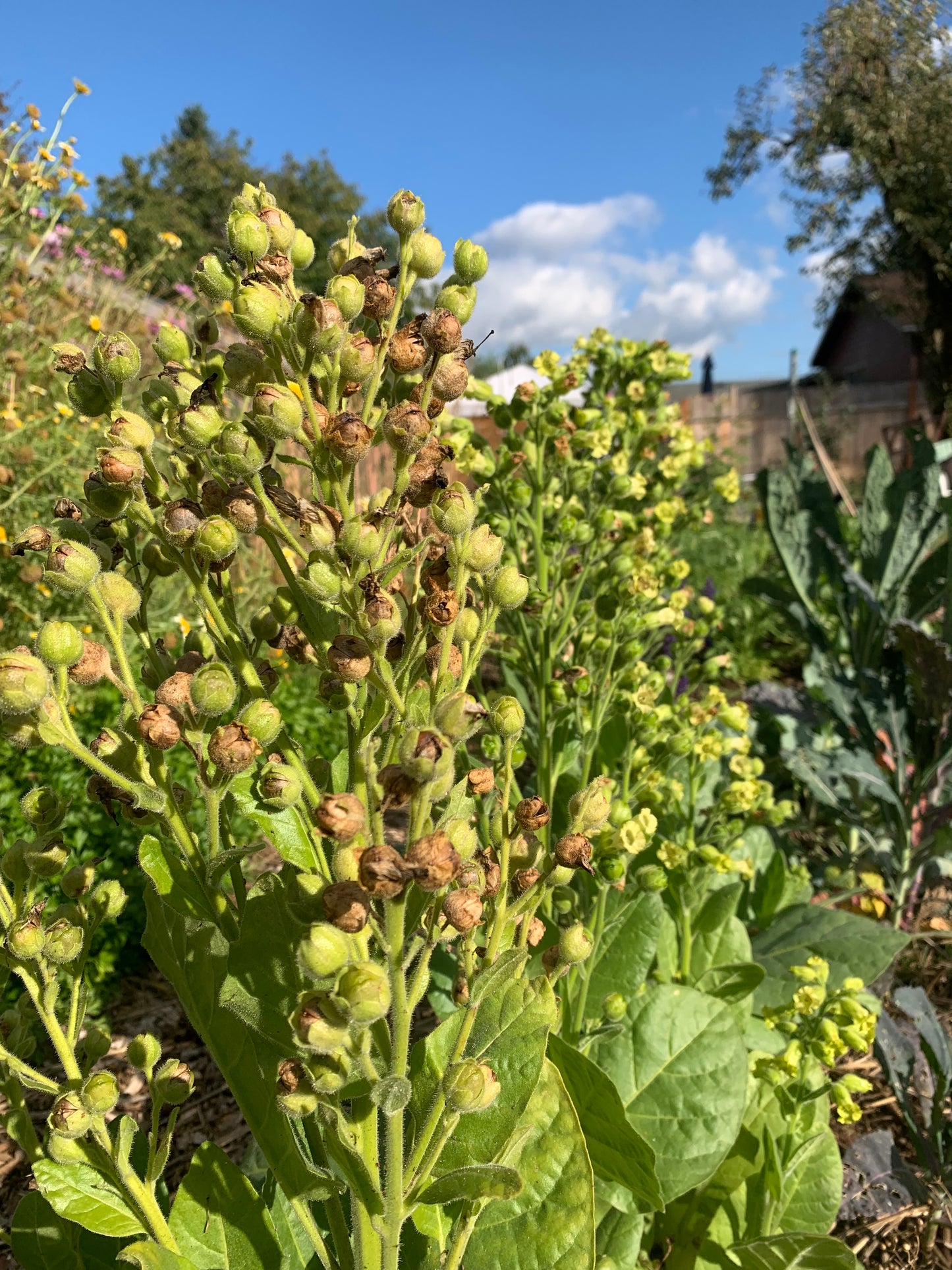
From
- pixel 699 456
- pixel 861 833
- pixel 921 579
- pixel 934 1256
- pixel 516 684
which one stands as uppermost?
pixel 699 456

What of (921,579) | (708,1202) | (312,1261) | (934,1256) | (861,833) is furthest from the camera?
(921,579)

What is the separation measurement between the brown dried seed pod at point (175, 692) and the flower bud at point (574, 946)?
1.45 feet

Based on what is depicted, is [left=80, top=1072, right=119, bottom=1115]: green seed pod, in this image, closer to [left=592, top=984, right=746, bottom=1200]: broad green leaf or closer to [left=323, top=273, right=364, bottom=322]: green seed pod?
[left=323, top=273, right=364, bottom=322]: green seed pod

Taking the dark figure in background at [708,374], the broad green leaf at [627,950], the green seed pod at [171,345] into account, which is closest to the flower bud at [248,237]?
the green seed pod at [171,345]

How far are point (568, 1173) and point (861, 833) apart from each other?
7.52 feet

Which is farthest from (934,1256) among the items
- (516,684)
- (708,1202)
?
(516,684)

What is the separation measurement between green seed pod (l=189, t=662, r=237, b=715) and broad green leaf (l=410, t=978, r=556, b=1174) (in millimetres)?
376

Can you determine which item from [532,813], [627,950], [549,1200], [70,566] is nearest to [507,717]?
[532,813]

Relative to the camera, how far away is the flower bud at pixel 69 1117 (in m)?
0.74

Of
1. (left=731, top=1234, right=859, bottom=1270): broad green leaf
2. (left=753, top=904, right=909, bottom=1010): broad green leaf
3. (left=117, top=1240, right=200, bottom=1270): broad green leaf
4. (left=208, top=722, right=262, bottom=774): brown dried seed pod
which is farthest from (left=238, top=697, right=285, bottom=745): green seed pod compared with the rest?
(left=753, top=904, right=909, bottom=1010): broad green leaf

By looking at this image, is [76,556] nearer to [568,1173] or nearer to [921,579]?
[568,1173]

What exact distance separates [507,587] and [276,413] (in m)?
0.25

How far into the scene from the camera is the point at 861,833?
9.26 ft

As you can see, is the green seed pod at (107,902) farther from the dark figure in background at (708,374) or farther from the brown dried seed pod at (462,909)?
the dark figure in background at (708,374)
